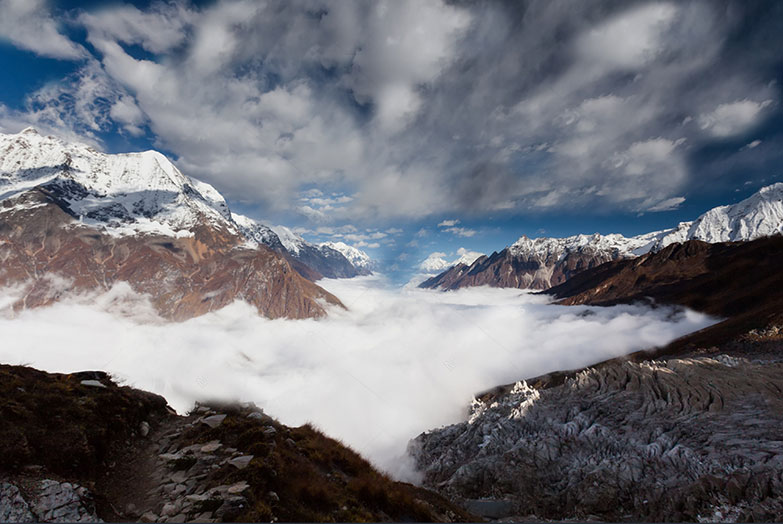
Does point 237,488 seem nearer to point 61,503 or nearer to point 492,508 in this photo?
point 61,503

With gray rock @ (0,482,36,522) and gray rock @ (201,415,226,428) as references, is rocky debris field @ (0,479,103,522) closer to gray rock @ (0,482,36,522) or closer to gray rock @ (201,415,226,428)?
gray rock @ (0,482,36,522)

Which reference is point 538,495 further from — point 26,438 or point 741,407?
point 26,438

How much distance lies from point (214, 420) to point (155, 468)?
397cm

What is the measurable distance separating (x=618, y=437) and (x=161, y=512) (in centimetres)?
3963

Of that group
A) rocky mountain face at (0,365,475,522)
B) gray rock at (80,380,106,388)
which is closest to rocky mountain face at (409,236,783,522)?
rocky mountain face at (0,365,475,522)

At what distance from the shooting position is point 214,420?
1677cm

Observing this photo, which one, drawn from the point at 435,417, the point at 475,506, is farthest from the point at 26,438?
the point at 435,417

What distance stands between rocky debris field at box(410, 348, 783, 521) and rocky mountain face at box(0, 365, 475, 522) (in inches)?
656

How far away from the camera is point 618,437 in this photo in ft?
106

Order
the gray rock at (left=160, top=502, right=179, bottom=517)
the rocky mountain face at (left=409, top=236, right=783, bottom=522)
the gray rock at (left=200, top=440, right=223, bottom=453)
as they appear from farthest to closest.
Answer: the rocky mountain face at (left=409, top=236, right=783, bottom=522) < the gray rock at (left=200, top=440, right=223, bottom=453) < the gray rock at (left=160, top=502, right=179, bottom=517)

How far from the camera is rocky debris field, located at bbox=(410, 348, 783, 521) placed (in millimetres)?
21656

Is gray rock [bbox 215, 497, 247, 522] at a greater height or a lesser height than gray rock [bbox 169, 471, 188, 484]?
lesser

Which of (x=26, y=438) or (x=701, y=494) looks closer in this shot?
(x=26, y=438)

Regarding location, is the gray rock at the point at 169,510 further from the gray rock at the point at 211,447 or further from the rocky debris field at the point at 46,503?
the gray rock at the point at 211,447
